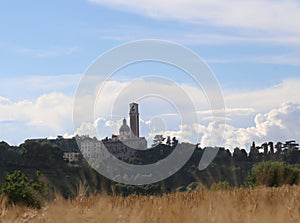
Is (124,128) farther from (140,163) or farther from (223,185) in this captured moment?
(223,185)

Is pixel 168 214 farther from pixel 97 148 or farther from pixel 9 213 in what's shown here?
pixel 97 148

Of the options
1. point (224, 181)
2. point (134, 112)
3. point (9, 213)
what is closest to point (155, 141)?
point (134, 112)

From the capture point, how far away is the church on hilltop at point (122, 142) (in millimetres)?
29984

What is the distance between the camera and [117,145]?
37219 mm

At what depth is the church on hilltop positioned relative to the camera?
30.0 metres

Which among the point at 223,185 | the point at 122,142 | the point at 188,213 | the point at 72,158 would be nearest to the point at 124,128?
the point at 122,142

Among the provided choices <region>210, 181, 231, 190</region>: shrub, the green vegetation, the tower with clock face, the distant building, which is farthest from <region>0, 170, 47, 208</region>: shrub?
the distant building

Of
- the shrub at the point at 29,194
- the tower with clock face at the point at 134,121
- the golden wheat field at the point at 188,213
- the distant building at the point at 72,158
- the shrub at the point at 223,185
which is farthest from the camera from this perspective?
the distant building at the point at 72,158

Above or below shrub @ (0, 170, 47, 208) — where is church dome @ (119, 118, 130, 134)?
above

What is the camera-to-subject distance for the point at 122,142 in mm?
35094

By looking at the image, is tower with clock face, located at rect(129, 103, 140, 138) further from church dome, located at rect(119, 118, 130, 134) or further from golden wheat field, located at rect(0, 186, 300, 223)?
golden wheat field, located at rect(0, 186, 300, 223)

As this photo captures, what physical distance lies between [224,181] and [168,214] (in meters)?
4.33

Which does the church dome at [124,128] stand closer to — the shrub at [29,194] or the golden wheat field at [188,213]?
the shrub at [29,194]

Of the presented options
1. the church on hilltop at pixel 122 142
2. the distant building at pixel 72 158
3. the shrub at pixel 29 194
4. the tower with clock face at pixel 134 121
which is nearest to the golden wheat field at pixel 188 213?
the shrub at pixel 29 194
